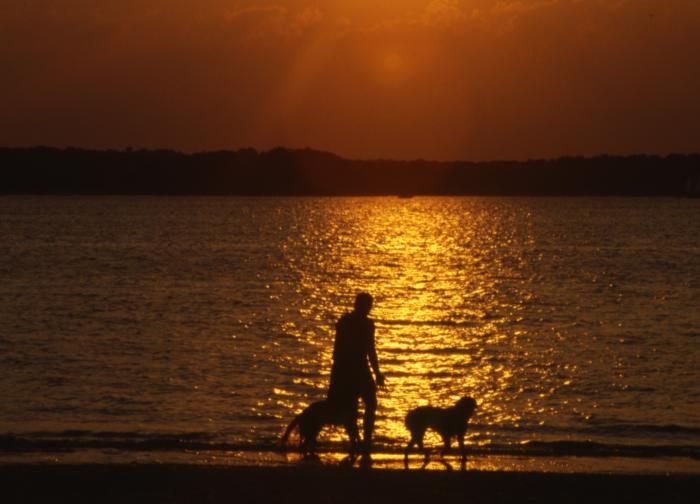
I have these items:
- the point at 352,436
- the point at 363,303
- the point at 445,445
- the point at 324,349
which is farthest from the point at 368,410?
the point at 324,349

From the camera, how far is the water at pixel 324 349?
18391 mm

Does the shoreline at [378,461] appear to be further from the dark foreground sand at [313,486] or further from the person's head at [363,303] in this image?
the person's head at [363,303]

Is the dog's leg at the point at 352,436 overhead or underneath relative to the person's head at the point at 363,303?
underneath

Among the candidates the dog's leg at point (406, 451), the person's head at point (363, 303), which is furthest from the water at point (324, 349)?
the person's head at point (363, 303)

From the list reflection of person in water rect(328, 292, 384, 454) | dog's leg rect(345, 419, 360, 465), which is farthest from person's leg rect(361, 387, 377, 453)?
dog's leg rect(345, 419, 360, 465)

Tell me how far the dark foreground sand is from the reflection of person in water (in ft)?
3.51

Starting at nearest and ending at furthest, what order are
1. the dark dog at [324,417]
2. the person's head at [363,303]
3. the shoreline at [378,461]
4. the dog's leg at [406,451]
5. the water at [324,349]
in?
the person's head at [363,303] < the dark dog at [324,417] < the shoreline at [378,461] < the dog's leg at [406,451] < the water at [324,349]

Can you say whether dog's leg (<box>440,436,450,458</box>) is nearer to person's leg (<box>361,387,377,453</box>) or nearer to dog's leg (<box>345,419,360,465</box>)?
person's leg (<box>361,387,377,453</box>)

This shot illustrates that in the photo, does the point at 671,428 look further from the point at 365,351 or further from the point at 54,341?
the point at 54,341

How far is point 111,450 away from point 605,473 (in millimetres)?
6525

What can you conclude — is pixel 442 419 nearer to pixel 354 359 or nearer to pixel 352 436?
pixel 352 436

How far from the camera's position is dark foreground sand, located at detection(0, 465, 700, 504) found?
441 inches

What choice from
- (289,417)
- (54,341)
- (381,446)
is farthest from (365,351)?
(54,341)

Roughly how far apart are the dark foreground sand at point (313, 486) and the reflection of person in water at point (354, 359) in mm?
1070
